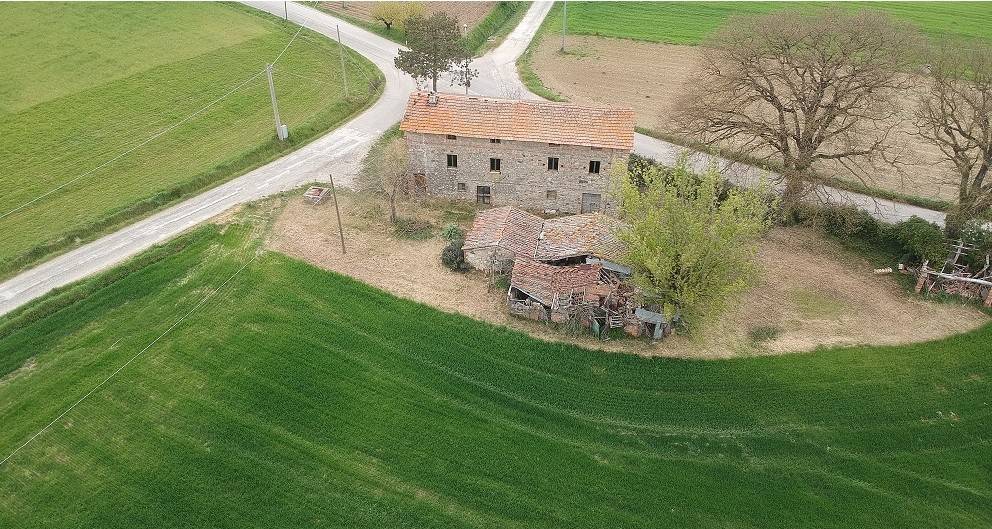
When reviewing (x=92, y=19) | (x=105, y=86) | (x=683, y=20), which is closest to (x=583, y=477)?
(x=105, y=86)

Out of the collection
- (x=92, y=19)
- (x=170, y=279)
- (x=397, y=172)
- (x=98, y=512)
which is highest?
(x=92, y=19)

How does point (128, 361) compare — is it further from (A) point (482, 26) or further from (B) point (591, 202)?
(A) point (482, 26)

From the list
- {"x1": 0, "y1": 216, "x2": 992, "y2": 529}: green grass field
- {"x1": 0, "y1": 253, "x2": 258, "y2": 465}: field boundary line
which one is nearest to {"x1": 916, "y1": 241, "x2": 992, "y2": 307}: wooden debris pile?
{"x1": 0, "y1": 216, "x2": 992, "y2": 529}: green grass field

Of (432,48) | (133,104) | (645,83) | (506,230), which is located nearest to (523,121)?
(506,230)

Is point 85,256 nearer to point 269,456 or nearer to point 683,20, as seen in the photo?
point 269,456

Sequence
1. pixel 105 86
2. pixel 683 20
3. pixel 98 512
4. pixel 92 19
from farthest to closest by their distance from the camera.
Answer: pixel 683 20, pixel 92 19, pixel 105 86, pixel 98 512

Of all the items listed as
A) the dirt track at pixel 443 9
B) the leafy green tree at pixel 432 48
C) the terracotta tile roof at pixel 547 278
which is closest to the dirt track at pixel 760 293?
the terracotta tile roof at pixel 547 278

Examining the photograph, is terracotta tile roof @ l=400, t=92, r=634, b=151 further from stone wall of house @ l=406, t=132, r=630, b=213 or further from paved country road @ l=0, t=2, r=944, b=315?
paved country road @ l=0, t=2, r=944, b=315
